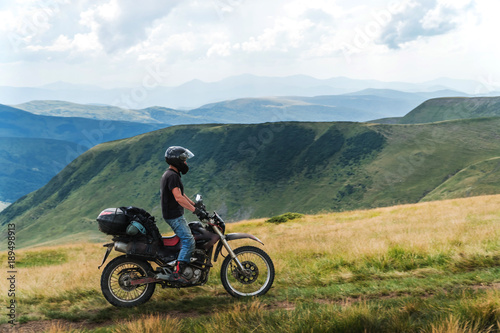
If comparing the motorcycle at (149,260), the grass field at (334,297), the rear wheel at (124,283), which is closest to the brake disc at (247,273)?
the motorcycle at (149,260)

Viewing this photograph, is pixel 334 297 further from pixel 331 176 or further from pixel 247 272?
pixel 331 176

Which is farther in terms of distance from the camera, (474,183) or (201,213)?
(474,183)

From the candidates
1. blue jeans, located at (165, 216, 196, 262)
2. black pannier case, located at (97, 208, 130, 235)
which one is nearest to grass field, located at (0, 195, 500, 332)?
blue jeans, located at (165, 216, 196, 262)

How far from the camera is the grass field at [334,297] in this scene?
5.15 metres

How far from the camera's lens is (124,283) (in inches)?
294

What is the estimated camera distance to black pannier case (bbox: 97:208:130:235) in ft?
23.7

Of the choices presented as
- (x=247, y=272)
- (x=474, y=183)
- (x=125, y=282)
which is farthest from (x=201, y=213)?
(x=474, y=183)

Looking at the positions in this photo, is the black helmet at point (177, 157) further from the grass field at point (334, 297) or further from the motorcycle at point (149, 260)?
the grass field at point (334, 297)

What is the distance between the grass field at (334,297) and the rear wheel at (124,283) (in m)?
0.25

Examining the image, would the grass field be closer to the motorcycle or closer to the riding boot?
the motorcycle

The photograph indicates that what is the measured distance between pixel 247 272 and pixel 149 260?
210cm

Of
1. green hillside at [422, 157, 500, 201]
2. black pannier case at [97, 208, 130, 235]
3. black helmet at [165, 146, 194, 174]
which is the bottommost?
green hillside at [422, 157, 500, 201]

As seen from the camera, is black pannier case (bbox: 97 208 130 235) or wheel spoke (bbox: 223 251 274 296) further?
wheel spoke (bbox: 223 251 274 296)

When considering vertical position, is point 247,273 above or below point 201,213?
below
